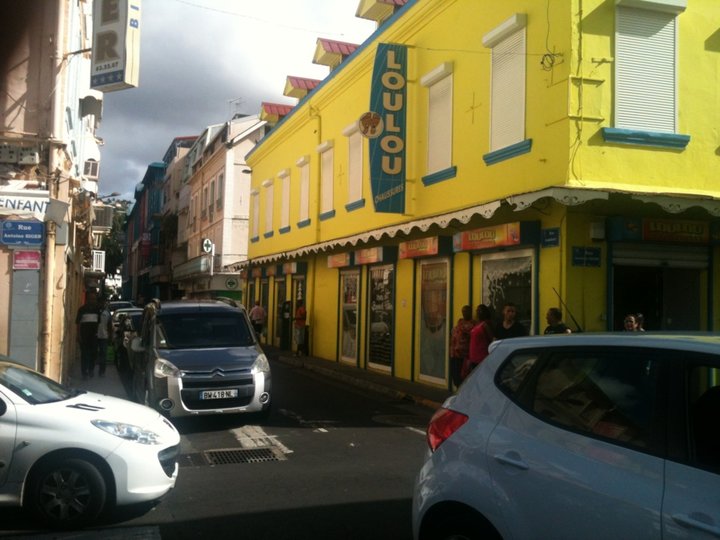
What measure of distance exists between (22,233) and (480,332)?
784 centimetres

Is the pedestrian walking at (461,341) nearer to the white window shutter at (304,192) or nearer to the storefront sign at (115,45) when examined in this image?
the storefront sign at (115,45)

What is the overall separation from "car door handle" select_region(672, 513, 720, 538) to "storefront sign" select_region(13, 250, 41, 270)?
11.6 meters

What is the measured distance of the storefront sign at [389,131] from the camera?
52.0 feet

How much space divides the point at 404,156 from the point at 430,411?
603 centimetres

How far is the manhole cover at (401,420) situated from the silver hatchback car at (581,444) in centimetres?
715

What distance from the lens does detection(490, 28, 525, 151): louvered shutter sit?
12.5 metres

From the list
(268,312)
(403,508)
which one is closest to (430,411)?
(403,508)

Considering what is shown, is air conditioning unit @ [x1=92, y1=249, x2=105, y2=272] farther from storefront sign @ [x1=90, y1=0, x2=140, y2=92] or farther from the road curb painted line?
storefront sign @ [x1=90, y1=0, x2=140, y2=92]

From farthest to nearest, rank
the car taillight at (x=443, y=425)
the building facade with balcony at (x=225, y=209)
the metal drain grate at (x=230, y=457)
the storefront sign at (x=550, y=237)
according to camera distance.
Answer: the building facade with balcony at (x=225, y=209)
the storefront sign at (x=550, y=237)
the metal drain grate at (x=230, y=457)
the car taillight at (x=443, y=425)

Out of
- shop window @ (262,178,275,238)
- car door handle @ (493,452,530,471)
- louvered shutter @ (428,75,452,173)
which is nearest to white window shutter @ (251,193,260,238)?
shop window @ (262,178,275,238)

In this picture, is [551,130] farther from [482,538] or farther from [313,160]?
[313,160]

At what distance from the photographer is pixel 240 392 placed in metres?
10.2

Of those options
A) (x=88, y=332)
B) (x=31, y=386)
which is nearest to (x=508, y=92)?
(x=31, y=386)

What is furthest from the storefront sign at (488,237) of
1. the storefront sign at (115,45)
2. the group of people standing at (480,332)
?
the storefront sign at (115,45)
